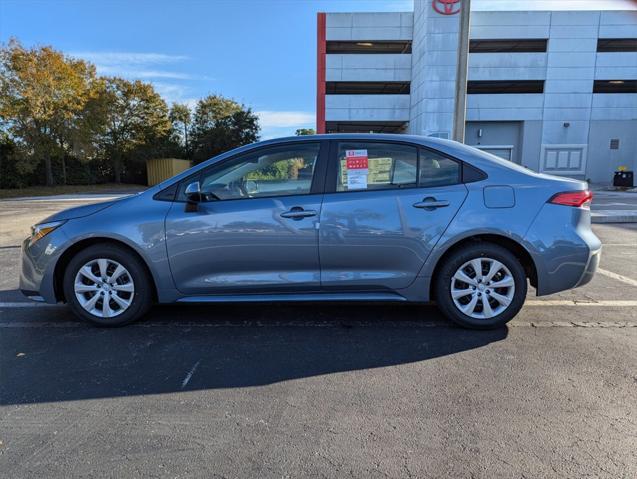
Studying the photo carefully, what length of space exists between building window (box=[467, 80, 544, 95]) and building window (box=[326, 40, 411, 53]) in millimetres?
6115

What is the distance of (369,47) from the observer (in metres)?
37.1

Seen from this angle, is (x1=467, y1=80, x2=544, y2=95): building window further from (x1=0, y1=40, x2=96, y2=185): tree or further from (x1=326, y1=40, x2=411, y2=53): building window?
(x1=0, y1=40, x2=96, y2=185): tree

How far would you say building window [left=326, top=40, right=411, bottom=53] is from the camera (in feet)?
118

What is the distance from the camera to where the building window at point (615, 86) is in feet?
109

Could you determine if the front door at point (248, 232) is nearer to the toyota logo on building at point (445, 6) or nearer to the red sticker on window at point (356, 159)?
the red sticker on window at point (356, 159)

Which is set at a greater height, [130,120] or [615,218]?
[130,120]

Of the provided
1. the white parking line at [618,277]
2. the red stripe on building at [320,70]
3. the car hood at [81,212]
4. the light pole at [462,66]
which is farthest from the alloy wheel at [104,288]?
the red stripe on building at [320,70]

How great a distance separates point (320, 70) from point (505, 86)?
14.2 m

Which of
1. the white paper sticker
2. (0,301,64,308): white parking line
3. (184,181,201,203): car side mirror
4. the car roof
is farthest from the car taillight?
(0,301,64,308): white parking line

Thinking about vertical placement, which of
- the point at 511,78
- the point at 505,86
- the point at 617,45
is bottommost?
the point at 505,86

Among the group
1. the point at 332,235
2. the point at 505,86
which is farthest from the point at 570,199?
the point at 505,86

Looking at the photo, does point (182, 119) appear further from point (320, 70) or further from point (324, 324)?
point (324, 324)

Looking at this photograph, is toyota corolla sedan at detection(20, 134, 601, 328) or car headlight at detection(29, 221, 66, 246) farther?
car headlight at detection(29, 221, 66, 246)

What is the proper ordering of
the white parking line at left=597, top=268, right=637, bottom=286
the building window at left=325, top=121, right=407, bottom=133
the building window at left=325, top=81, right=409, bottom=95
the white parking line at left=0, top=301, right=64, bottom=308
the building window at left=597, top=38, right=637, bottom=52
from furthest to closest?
1. the building window at left=325, top=121, right=407, bottom=133
2. the building window at left=325, top=81, right=409, bottom=95
3. the building window at left=597, top=38, right=637, bottom=52
4. the white parking line at left=597, top=268, right=637, bottom=286
5. the white parking line at left=0, top=301, right=64, bottom=308
